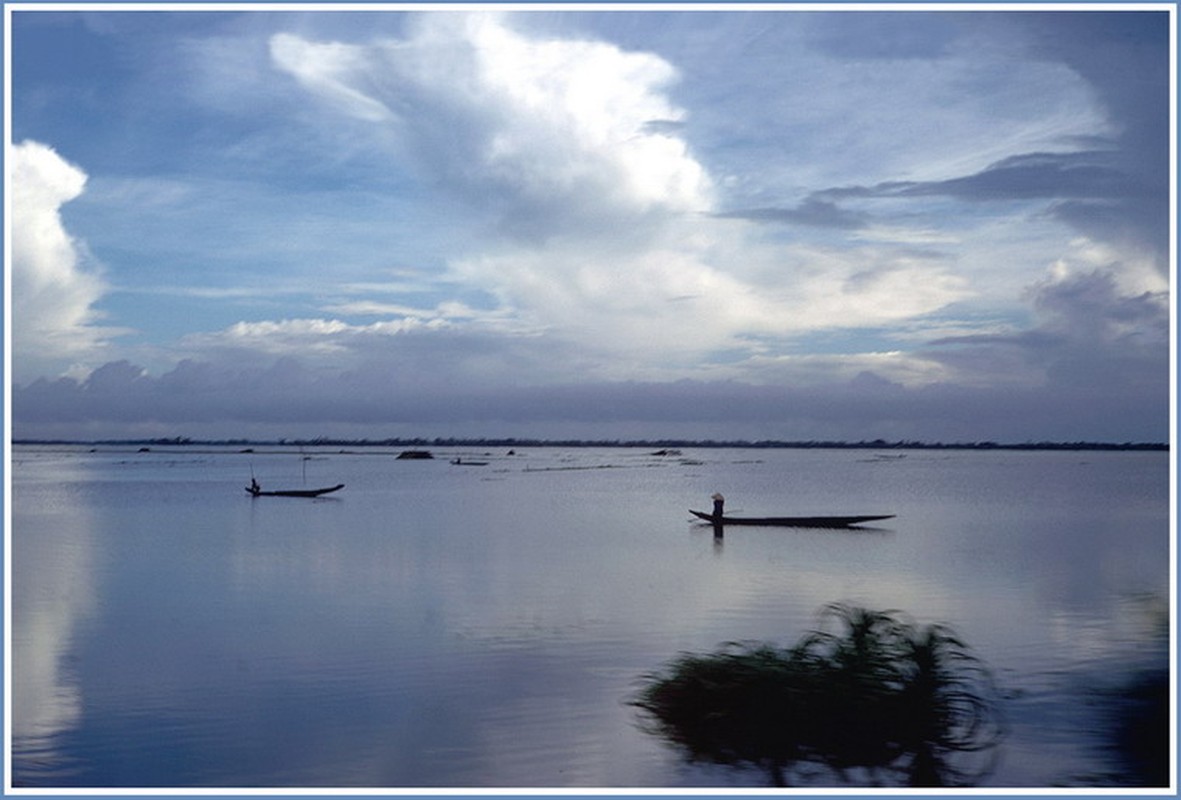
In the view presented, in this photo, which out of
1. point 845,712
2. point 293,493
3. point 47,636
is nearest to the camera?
point 845,712

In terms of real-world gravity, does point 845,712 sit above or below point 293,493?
above

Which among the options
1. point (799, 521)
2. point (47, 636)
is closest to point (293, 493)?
point (799, 521)

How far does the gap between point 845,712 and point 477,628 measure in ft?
18.6

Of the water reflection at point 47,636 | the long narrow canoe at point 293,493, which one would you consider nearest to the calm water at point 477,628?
the water reflection at point 47,636

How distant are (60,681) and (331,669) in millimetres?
2161

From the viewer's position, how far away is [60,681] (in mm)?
8953

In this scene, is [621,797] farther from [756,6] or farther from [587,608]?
[587,608]

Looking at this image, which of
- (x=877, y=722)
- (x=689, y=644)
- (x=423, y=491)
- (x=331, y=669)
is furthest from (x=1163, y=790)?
(x=423, y=491)

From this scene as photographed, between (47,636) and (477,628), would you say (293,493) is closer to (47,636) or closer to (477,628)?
(47,636)

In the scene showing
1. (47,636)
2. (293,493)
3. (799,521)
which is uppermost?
(799,521)

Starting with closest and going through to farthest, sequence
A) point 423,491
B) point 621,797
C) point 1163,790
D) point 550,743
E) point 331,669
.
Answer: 1. point 621,797
2. point 1163,790
3. point 550,743
4. point 331,669
5. point 423,491

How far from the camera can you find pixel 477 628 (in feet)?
37.4

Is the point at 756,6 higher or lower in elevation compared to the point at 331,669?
higher

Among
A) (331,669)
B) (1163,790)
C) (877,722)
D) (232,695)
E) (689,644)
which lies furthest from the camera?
(689,644)
